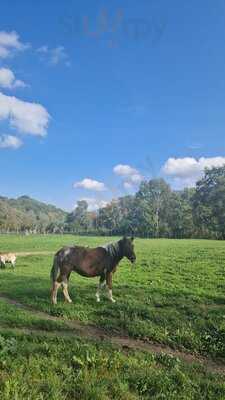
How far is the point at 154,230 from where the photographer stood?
106 m

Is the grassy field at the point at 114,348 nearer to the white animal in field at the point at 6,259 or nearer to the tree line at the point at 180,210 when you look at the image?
the white animal in field at the point at 6,259

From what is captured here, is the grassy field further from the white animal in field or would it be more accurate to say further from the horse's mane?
the white animal in field


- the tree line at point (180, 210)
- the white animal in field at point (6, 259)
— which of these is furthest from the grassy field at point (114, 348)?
the tree line at point (180, 210)

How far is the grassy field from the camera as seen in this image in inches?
252

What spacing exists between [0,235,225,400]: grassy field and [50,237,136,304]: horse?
0.72 metres

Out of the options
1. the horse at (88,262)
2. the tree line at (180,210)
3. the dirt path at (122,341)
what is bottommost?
the dirt path at (122,341)

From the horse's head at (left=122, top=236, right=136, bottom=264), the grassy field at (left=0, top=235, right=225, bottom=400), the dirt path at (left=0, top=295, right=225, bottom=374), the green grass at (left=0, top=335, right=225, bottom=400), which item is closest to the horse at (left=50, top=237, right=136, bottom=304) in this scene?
the horse's head at (left=122, top=236, right=136, bottom=264)

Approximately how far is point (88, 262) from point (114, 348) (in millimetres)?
5506

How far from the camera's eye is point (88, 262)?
14.0 metres

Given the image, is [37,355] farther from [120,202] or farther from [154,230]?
[120,202]

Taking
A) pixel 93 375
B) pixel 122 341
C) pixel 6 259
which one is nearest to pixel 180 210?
pixel 6 259

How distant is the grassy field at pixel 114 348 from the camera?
6.39 metres

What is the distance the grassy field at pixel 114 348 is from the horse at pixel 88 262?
28.5 inches

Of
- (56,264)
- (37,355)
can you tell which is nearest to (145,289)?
(56,264)
